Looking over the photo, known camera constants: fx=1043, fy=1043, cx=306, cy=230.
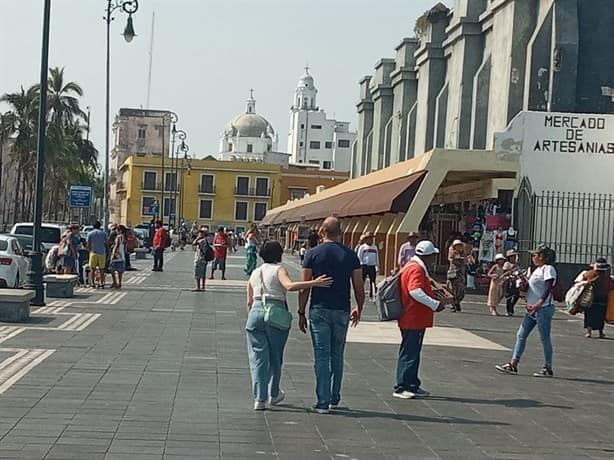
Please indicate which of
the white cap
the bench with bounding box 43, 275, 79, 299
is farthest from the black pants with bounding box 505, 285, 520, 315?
the white cap

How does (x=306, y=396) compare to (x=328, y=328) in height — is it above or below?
below

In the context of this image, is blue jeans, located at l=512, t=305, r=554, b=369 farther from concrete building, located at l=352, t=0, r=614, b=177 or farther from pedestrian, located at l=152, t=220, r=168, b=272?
pedestrian, located at l=152, t=220, r=168, b=272

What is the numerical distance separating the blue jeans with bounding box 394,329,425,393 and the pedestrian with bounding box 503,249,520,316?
487 inches

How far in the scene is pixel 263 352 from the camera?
962 cm

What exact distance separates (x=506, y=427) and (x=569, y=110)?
23.9 metres

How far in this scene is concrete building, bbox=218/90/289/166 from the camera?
145625mm

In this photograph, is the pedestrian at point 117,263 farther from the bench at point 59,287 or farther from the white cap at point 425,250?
the white cap at point 425,250

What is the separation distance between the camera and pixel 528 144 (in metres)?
27.7

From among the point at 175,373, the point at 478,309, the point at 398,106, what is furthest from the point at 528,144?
the point at 398,106

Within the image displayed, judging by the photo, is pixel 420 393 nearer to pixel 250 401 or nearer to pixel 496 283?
pixel 250 401

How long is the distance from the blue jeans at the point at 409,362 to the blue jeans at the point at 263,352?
152 centimetres

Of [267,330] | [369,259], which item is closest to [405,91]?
[369,259]

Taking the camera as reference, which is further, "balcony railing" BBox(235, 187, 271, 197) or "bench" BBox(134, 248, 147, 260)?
"balcony railing" BBox(235, 187, 271, 197)

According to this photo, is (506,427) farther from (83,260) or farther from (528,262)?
(83,260)
